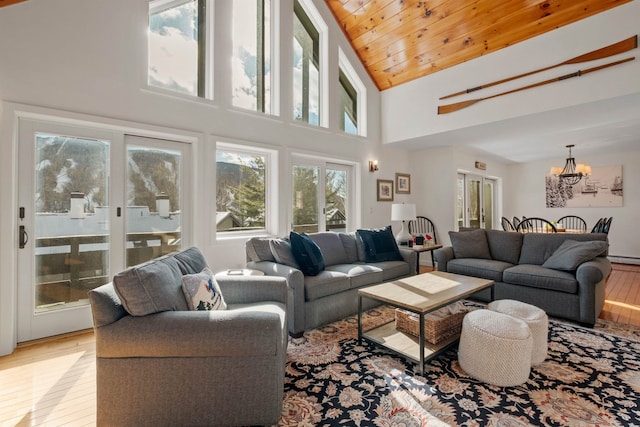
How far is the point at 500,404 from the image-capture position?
169cm

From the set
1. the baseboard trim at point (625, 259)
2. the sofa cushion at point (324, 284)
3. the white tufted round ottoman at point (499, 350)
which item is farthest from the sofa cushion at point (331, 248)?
the baseboard trim at point (625, 259)

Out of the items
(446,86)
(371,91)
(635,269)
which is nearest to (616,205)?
(635,269)

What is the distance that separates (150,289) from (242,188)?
2.66m

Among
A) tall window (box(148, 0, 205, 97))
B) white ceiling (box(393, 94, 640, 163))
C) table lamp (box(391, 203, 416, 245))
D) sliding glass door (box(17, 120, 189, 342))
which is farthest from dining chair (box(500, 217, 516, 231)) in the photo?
sliding glass door (box(17, 120, 189, 342))

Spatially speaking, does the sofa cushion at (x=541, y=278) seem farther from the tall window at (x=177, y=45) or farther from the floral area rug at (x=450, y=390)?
the tall window at (x=177, y=45)

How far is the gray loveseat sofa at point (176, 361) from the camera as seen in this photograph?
1.40m

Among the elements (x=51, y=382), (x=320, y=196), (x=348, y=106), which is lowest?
(x=51, y=382)

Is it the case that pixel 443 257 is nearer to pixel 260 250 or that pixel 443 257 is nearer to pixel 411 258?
pixel 411 258

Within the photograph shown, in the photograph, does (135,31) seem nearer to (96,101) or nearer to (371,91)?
(96,101)

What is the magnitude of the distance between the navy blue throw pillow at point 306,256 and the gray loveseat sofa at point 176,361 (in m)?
1.36

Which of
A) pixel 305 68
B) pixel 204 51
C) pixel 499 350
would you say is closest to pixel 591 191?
pixel 305 68

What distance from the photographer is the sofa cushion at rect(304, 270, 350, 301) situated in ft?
8.75

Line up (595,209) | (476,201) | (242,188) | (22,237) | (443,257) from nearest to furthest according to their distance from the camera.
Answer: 1. (22,237)
2. (443,257)
3. (242,188)
4. (595,209)
5. (476,201)

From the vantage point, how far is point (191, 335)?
4.66ft
